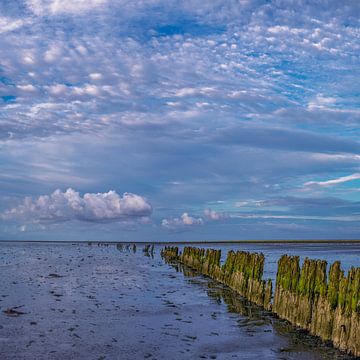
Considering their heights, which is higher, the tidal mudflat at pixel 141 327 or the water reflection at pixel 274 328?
the water reflection at pixel 274 328

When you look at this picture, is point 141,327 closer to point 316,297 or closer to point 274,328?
point 274,328

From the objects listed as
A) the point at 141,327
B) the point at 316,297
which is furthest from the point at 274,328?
the point at 141,327

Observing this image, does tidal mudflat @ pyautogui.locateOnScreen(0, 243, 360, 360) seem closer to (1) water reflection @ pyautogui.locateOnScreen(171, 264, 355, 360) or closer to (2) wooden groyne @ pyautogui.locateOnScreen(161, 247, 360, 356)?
(1) water reflection @ pyautogui.locateOnScreen(171, 264, 355, 360)

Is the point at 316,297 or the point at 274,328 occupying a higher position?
the point at 316,297

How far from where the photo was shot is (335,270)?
12.8m

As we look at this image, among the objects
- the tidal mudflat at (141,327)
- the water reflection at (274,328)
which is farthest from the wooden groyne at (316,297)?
the tidal mudflat at (141,327)

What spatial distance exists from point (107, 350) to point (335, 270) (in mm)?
6933

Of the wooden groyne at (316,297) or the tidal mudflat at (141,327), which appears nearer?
the wooden groyne at (316,297)

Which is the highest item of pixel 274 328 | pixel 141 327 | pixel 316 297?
pixel 316 297

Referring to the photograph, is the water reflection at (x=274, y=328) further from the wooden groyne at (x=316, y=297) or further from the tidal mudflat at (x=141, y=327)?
the wooden groyne at (x=316, y=297)

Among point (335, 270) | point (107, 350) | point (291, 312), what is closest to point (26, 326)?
point (107, 350)

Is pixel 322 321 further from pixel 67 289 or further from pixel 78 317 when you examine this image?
pixel 67 289

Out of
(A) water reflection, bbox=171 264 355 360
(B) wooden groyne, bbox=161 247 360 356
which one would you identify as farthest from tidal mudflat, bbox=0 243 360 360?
(B) wooden groyne, bbox=161 247 360 356

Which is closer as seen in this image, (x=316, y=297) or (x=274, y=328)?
(x=316, y=297)
